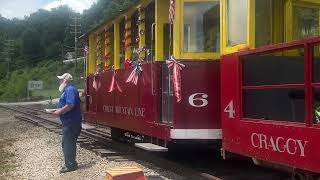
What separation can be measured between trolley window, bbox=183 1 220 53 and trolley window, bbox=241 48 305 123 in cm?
154

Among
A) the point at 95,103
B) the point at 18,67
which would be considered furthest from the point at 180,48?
the point at 18,67

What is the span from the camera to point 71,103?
990 centimetres

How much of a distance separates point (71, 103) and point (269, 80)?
166 inches

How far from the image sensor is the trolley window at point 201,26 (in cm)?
821

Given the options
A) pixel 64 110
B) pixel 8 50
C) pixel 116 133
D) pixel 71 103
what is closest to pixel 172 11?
pixel 71 103

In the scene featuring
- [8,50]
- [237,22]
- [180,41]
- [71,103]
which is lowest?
[71,103]

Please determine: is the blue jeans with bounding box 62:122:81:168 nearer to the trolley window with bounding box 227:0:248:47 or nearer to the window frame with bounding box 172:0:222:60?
the window frame with bounding box 172:0:222:60

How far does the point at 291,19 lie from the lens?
295 inches

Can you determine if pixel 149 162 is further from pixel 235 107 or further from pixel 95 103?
pixel 235 107

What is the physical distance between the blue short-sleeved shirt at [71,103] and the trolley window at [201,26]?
2.63 meters

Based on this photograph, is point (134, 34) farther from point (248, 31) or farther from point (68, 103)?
point (248, 31)

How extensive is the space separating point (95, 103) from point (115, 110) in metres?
1.96

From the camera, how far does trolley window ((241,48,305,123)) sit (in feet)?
21.8

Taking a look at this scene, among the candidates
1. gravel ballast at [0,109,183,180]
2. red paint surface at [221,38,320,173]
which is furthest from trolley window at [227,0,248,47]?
gravel ballast at [0,109,183,180]
